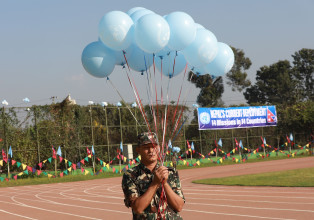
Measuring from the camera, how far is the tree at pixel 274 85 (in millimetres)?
74188

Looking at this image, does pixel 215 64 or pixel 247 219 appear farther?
pixel 247 219

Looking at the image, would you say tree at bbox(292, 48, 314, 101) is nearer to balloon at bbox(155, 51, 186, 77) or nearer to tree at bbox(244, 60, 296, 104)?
tree at bbox(244, 60, 296, 104)

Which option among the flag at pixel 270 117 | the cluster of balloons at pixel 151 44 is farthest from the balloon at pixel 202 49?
the flag at pixel 270 117

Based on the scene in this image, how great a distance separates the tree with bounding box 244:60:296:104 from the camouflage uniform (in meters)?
72.4

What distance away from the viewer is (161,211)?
3.54 meters

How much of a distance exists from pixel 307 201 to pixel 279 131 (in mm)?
28138

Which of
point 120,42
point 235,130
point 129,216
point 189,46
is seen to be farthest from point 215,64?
point 235,130

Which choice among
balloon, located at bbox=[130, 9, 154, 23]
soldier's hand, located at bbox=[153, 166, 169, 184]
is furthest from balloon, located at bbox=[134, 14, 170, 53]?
soldier's hand, located at bbox=[153, 166, 169, 184]

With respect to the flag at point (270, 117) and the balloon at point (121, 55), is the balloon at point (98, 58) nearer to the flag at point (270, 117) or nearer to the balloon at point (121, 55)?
the balloon at point (121, 55)

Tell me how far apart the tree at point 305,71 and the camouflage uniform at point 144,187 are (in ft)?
250

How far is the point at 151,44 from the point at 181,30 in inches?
21.2

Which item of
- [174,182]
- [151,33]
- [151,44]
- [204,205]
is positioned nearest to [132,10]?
[151,44]

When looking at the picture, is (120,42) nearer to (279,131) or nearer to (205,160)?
(205,160)

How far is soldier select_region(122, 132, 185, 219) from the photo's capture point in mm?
3420
